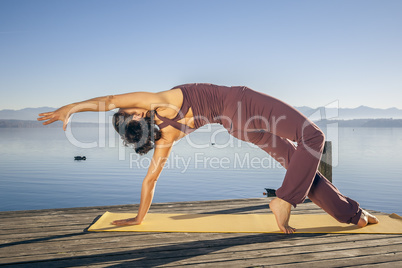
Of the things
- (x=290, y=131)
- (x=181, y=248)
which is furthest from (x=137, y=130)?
(x=290, y=131)

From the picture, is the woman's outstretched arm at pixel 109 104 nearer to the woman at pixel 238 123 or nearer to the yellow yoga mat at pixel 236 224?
the woman at pixel 238 123

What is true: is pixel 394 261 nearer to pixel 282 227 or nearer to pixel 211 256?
pixel 282 227

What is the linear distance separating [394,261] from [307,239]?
2.06 ft

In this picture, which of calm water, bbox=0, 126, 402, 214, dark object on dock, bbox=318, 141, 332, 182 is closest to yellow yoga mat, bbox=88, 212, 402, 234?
dark object on dock, bbox=318, 141, 332, 182

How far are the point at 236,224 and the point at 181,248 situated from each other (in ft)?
2.60

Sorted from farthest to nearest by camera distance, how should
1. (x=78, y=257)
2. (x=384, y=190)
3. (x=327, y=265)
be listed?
(x=384, y=190) → (x=78, y=257) → (x=327, y=265)

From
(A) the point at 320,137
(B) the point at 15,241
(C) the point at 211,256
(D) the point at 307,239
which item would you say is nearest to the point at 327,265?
(D) the point at 307,239

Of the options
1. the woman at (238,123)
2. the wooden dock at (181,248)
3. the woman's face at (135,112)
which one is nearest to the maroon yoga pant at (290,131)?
the woman at (238,123)

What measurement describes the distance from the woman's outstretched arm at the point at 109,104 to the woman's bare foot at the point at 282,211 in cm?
120

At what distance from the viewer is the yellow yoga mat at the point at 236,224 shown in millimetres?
2861

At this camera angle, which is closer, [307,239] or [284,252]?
[284,252]

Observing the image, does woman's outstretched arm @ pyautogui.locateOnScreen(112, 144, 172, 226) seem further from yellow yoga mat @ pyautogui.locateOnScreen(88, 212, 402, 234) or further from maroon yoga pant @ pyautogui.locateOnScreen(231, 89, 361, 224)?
maroon yoga pant @ pyautogui.locateOnScreen(231, 89, 361, 224)

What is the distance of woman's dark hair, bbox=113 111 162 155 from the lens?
2.60m

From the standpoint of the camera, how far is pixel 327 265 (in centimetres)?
209
